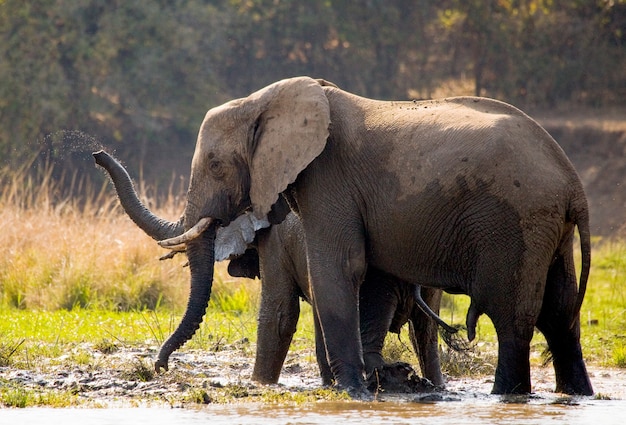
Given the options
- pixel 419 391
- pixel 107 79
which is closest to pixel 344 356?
pixel 419 391

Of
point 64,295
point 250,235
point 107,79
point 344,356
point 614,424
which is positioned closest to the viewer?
point 614,424

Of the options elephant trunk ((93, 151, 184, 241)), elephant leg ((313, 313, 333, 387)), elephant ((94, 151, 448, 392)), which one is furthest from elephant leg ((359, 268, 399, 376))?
elephant trunk ((93, 151, 184, 241))

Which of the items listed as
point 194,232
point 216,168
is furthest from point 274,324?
point 216,168

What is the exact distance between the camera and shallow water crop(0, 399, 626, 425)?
701 cm

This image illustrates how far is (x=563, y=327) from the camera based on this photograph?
7.86m

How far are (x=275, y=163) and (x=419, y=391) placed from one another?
6.02 feet

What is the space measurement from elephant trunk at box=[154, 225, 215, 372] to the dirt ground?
35cm

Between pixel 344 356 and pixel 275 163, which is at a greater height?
pixel 275 163

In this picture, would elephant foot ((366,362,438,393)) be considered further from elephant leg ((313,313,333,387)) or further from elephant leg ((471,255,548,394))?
elephant leg ((471,255,548,394))

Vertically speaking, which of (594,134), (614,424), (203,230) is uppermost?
(594,134)

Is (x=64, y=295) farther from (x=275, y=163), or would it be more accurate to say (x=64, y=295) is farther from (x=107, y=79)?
(x=107, y=79)

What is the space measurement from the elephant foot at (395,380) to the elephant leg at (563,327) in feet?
3.02

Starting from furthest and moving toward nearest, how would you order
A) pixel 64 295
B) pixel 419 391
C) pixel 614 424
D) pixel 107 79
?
Answer: pixel 107 79, pixel 64 295, pixel 419 391, pixel 614 424

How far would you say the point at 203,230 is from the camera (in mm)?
8180
